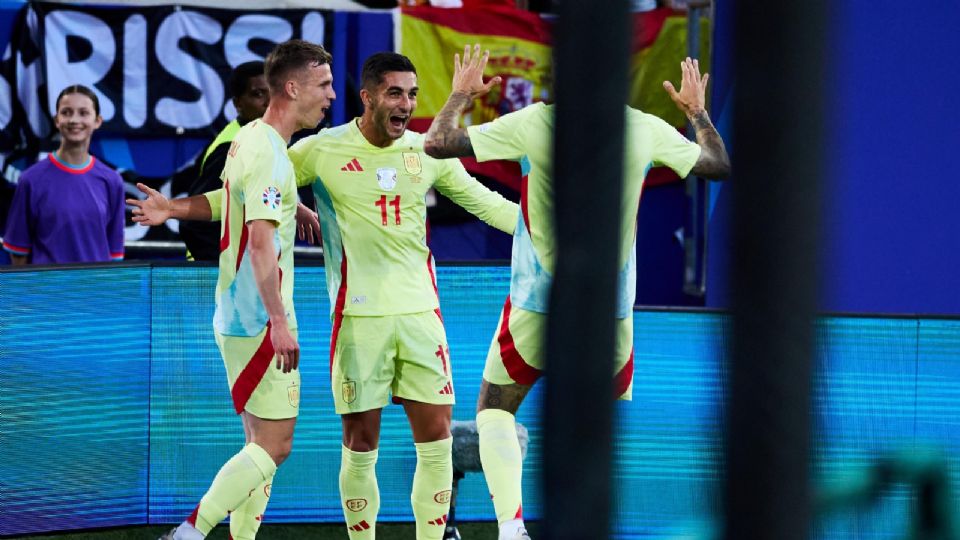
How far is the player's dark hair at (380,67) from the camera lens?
5016 mm

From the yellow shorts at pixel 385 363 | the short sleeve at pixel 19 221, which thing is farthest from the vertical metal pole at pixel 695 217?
the short sleeve at pixel 19 221

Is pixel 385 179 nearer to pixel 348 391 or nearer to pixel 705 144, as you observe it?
pixel 348 391

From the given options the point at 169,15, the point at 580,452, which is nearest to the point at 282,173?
the point at 580,452

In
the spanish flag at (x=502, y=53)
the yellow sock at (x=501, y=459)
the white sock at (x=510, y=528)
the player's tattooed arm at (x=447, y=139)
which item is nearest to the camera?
the player's tattooed arm at (x=447, y=139)

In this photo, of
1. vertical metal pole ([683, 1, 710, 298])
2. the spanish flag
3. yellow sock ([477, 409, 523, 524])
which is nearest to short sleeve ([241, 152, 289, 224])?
yellow sock ([477, 409, 523, 524])

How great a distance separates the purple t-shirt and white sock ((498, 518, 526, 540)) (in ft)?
10.3

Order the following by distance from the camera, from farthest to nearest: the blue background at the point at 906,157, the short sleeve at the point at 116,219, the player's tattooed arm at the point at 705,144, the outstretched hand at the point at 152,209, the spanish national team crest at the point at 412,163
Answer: the blue background at the point at 906,157
the short sleeve at the point at 116,219
the spanish national team crest at the point at 412,163
the outstretched hand at the point at 152,209
the player's tattooed arm at the point at 705,144

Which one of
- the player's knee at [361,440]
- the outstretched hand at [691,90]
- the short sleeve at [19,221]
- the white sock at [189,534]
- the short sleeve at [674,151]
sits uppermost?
the outstretched hand at [691,90]

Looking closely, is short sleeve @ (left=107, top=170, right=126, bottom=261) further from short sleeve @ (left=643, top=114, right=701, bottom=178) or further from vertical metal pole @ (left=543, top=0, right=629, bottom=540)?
vertical metal pole @ (left=543, top=0, right=629, bottom=540)

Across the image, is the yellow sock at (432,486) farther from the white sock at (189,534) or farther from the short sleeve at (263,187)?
the short sleeve at (263,187)

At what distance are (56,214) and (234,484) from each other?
102 inches

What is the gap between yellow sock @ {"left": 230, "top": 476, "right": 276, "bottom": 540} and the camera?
5.05 m

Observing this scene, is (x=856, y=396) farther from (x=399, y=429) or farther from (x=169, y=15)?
(x=169, y=15)

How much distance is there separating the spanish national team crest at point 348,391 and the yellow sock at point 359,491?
0.22m
